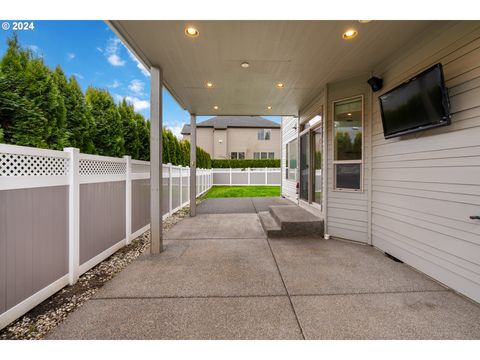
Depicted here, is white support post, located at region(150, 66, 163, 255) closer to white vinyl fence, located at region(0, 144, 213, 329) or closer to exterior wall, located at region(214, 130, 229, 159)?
white vinyl fence, located at region(0, 144, 213, 329)

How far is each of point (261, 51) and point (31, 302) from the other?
12.4 ft

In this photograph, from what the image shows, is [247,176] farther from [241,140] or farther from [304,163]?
[304,163]

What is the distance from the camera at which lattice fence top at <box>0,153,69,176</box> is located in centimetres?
173

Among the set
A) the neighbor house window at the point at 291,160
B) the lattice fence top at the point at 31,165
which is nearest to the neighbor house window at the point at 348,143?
the neighbor house window at the point at 291,160

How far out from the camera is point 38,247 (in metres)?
2.00

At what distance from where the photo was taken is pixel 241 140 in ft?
71.8

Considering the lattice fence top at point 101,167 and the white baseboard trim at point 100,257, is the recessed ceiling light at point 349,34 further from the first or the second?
the white baseboard trim at point 100,257

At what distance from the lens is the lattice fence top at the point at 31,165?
1.73 metres

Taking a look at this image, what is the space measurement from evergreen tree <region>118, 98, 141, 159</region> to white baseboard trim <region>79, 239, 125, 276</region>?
1.76m

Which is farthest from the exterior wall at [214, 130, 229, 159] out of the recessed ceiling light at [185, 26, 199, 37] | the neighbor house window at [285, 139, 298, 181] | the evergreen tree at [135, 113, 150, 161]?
the recessed ceiling light at [185, 26, 199, 37]
